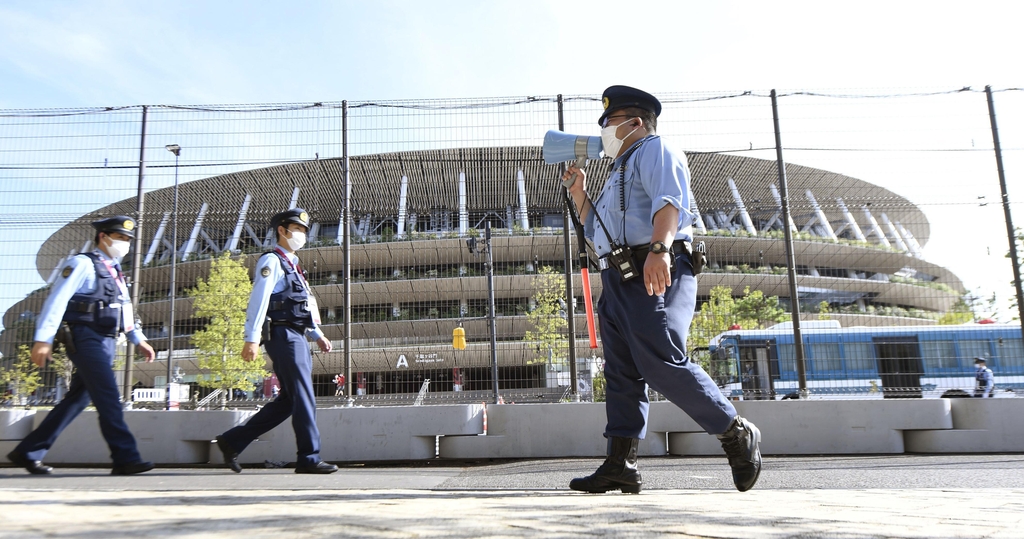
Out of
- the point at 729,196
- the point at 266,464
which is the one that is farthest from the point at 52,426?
the point at 729,196

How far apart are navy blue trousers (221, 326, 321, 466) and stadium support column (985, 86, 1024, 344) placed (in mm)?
7753

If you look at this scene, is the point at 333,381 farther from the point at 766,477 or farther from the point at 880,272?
the point at 880,272

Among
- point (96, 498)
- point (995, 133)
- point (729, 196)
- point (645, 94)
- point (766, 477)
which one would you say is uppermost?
point (995, 133)

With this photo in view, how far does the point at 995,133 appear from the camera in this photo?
8703 mm

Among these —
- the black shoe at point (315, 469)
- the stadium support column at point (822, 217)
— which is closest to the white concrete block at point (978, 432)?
the stadium support column at point (822, 217)

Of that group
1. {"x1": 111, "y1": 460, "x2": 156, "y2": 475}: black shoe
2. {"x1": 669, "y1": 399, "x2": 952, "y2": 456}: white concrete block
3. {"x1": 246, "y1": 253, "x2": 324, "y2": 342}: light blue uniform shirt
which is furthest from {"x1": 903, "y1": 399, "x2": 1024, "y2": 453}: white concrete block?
{"x1": 111, "y1": 460, "x2": 156, "y2": 475}: black shoe

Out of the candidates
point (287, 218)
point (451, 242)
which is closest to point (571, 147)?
point (287, 218)

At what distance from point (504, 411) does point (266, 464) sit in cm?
226

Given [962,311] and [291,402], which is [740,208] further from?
[291,402]

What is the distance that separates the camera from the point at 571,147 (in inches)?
146

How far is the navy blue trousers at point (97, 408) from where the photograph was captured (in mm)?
4652

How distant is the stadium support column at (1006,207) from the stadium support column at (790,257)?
249 centimetres

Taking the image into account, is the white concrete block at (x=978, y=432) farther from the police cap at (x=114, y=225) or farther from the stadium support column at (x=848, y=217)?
the police cap at (x=114, y=225)

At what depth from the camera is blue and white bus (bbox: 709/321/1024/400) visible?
25.7ft
